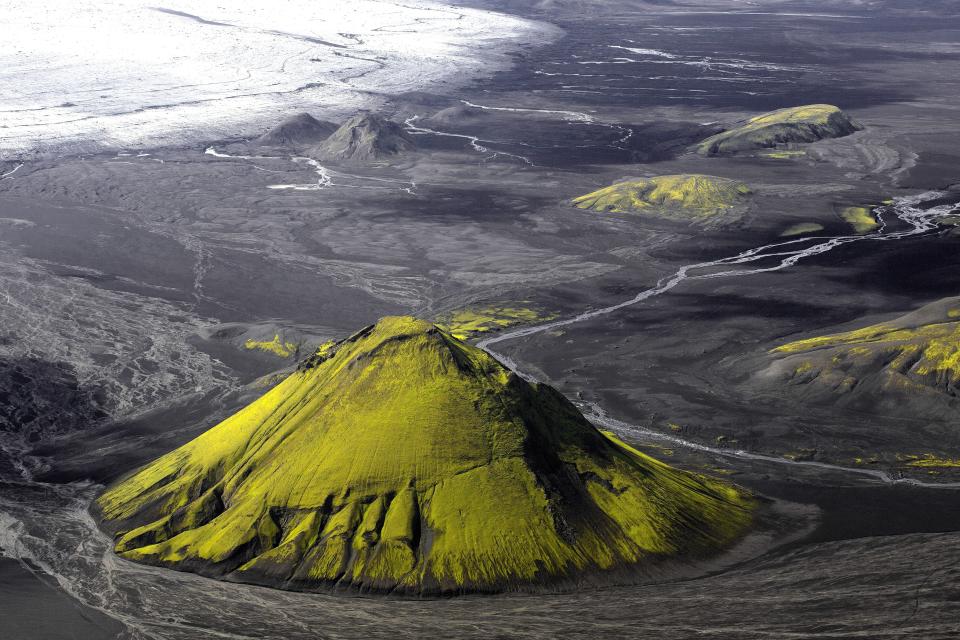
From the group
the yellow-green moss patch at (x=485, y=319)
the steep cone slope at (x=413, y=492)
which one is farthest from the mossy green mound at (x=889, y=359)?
the yellow-green moss patch at (x=485, y=319)

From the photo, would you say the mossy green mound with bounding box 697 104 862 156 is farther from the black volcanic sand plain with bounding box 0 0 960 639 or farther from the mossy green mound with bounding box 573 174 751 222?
the mossy green mound with bounding box 573 174 751 222

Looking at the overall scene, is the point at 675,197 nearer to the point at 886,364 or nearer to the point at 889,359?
the point at 889,359

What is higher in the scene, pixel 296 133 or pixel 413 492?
pixel 296 133

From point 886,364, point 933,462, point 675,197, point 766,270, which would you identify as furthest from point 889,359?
point 675,197

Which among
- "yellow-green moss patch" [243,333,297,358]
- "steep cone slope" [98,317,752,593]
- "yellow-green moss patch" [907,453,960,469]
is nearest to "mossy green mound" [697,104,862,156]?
"yellow-green moss patch" [243,333,297,358]

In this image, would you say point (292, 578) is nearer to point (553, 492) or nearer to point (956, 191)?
point (553, 492)
